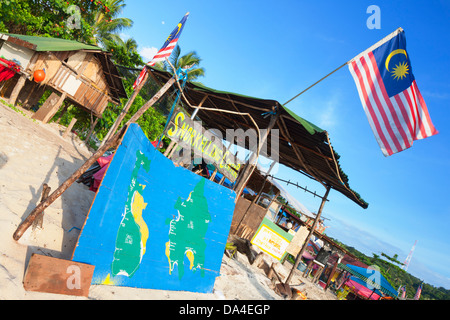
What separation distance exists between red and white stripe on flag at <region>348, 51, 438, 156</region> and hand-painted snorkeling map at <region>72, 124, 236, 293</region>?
361 cm

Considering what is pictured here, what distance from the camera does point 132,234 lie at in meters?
4.24

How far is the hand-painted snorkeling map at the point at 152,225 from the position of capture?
3.82m

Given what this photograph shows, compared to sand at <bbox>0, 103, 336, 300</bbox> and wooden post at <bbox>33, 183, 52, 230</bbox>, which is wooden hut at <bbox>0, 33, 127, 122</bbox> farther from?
wooden post at <bbox>33, 183, 52, 230</bbox>

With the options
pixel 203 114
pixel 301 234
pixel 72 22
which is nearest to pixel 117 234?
pixel 203 114

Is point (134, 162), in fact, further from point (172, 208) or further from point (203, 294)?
→ point (203, 294)

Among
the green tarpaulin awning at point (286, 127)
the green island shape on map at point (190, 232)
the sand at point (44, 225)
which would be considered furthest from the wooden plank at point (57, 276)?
the green tarpaulin awning at point (286, 127)

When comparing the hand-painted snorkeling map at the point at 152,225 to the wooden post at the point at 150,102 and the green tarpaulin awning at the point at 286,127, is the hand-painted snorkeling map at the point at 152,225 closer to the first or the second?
the wooden post at the point at 150,102

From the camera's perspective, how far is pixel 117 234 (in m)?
4.00

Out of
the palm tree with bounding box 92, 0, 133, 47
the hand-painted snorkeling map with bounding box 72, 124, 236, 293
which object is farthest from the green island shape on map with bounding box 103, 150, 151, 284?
the palm tree with bounding box 92, 0, 133, 47

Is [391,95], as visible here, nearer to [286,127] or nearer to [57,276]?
[286,127]

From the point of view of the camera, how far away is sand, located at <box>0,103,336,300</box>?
11.1ft
